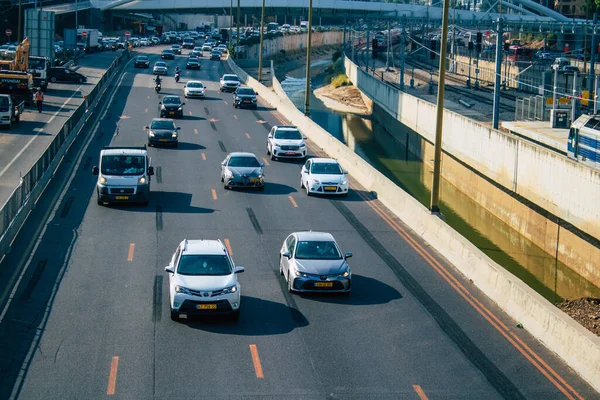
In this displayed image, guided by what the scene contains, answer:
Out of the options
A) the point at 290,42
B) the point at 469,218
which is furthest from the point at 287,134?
the point at 290,42

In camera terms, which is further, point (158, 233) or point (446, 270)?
point (158, 233)

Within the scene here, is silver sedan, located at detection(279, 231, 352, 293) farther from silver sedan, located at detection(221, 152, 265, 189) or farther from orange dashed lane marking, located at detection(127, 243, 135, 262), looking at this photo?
silver sedan, located at detection(221, 152, 265, 189)

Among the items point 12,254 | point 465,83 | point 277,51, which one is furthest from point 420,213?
point 277,51

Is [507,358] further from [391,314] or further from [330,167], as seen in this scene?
[330,167]

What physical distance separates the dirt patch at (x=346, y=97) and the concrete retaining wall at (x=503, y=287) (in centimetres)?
5800

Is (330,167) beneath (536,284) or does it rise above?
above

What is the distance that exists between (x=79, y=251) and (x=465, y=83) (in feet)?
243

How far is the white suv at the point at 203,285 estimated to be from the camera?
21.5m

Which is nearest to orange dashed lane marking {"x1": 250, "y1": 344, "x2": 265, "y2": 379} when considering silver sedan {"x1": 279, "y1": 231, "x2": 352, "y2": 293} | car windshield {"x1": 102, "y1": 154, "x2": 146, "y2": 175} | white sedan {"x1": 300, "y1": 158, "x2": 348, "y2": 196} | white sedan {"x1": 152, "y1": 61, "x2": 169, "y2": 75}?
silver sedan {"x1": 279, "y1": 231, "x2": 352, "y2": 293}

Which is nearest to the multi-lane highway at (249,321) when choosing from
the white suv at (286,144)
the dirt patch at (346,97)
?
the white suv at (286,144)

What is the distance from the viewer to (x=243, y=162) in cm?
3969

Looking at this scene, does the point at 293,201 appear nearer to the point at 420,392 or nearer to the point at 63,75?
the point at 420,392

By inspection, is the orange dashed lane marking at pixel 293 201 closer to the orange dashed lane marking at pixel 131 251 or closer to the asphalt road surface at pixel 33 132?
the orange dashed lane marking at pixel 131 251

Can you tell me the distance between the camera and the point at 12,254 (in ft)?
89.9
